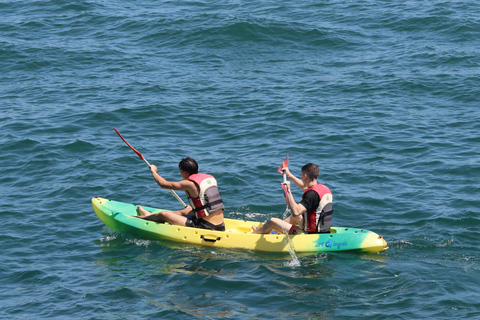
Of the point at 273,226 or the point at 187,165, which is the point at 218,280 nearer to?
the point at 273,226

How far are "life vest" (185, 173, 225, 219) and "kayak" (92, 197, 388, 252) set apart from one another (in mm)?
348

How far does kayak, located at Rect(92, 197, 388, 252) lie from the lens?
9633 mm

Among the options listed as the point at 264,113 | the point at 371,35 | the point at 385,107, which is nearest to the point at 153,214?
the point at 264,113

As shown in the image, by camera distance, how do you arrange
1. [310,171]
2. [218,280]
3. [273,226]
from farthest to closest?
[273,226]
[310,171]
[218,280]

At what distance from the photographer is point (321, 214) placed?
9.65m

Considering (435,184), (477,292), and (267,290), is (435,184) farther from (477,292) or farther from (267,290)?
(267,290)

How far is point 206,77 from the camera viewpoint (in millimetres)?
18250

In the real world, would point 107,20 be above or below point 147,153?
above

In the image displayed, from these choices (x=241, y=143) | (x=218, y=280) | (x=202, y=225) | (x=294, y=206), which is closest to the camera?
(x=218, y=280)

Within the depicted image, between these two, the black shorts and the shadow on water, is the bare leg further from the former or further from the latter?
the black shorts

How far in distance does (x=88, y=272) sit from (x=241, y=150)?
5432 mm

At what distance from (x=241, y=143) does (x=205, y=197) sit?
14.9 ft

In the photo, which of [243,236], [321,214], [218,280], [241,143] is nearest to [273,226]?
[243,236]

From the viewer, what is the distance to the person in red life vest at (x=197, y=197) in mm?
9922
